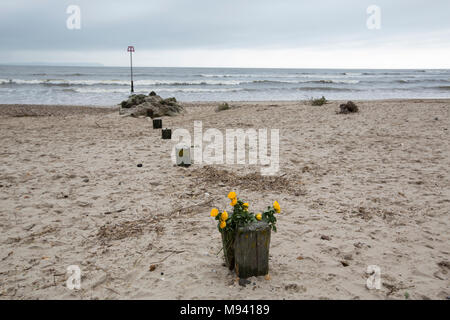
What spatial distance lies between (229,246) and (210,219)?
3.90 ft

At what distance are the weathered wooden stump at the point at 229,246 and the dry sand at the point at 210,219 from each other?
10 centimetres

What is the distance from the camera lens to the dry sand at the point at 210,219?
104 inches

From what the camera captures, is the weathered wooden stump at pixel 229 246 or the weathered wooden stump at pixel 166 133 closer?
the weathered wooden stump at pixel 229 246

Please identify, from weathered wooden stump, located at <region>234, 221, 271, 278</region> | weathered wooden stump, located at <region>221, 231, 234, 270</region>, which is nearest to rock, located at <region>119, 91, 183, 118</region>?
weathered wooden stump, located at <region>221, 231, 234, 270</region>

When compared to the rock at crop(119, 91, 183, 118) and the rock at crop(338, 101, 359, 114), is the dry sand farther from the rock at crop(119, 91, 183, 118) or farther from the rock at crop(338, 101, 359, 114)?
the rock at crop(119, 91, 183, 118)

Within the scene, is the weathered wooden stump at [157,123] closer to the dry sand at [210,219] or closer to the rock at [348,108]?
the dry sand at [210,219]

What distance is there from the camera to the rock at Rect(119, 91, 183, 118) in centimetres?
1252

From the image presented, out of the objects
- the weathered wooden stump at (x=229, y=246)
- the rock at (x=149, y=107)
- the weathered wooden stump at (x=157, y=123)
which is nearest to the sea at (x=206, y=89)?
the rock at (x=149, y=107)

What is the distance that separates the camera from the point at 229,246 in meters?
2.69

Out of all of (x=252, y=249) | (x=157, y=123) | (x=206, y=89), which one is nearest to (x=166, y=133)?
(x=157, y=123)

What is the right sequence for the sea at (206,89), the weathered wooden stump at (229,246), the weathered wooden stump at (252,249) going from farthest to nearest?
the sea at (206,89) → the weathered wooden stump at (229,246) → the weathered wooden stump at (252,249)

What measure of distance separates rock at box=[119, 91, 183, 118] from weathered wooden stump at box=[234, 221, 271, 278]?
10637 millimetres

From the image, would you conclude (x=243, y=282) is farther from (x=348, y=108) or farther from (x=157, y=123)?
(x=348, y=108)
